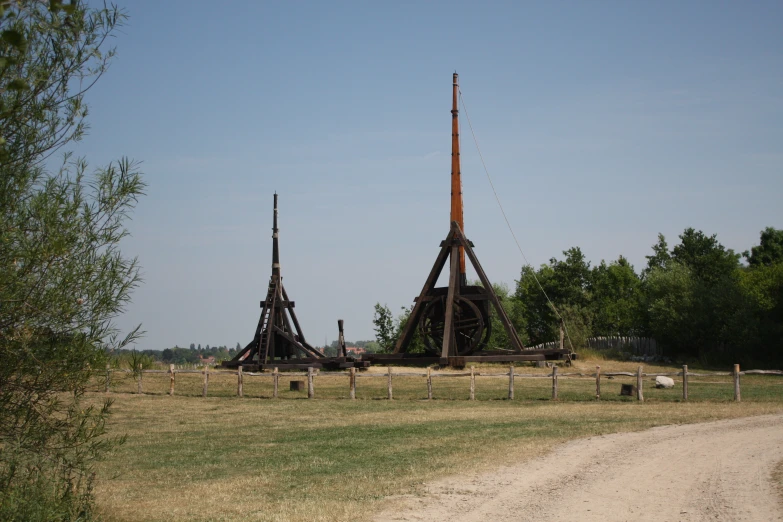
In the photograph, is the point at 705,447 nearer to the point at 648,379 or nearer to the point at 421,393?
the point at 421,393

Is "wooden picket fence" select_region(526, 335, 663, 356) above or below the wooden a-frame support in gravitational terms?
below

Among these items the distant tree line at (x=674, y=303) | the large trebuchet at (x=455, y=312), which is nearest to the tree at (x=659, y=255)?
the distant tree line at (x=674, y=303)

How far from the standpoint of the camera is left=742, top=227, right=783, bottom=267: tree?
62219mm

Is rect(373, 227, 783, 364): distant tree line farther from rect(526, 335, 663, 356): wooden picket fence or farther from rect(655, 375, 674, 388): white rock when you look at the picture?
rect(655, 375, 674, 388): white rock

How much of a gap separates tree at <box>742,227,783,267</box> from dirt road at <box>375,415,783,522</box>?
5332 cm

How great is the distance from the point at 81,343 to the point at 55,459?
1.22 m

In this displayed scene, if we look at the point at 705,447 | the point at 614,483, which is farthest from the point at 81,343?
the point at 705,447

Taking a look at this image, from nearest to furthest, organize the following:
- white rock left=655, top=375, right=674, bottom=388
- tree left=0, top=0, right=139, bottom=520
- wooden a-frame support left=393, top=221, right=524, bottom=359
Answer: tree left=0, top=0, right=139, bottom=520 → white rock left=655, top=375, right=674, bottom=388 → wooden a-frame support left=393, top=221, right=524, bottom=359

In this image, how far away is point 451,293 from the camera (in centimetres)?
3216

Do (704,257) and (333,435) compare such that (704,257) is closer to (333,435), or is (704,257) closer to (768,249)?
(768,249)

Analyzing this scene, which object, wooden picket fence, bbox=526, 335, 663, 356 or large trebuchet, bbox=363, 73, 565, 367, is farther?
wooden picket fence, bbox=526, 335, 663, 356

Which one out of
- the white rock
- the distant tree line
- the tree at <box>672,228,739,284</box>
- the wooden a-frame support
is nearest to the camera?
the white rock

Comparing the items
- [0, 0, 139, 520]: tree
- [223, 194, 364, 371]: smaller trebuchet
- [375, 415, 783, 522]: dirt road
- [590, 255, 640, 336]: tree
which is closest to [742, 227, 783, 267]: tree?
[590, 255, 640, 336]: tree

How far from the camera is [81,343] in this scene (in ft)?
25.0
